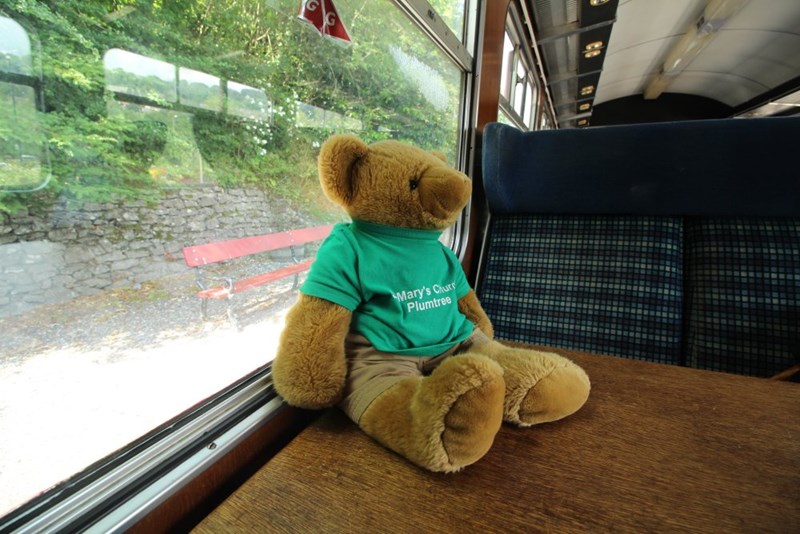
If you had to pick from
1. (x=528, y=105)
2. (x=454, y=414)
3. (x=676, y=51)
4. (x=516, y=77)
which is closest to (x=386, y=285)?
(x=454, y=414)

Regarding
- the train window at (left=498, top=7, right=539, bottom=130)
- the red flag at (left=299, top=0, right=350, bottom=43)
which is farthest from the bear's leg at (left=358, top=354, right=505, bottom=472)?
the train window at (left=498, top=7, right=539, bottom=130)

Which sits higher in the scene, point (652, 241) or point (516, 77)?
point (516, 77)

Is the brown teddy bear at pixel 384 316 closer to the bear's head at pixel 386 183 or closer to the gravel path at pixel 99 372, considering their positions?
the bear's head at pixel 386 183

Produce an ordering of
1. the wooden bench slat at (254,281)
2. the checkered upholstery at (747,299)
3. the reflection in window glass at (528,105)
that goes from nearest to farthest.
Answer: the wooden bench slat at (254,281), the checkered upholstery at (747,299), the reflection in window glass at (528,105)

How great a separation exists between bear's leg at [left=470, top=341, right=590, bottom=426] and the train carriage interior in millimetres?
45

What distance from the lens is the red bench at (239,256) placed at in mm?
746

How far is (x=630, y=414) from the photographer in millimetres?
755

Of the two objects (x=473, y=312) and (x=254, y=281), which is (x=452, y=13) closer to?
(x=473, y=312)

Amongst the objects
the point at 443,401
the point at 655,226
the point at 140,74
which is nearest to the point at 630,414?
the point at 443,401

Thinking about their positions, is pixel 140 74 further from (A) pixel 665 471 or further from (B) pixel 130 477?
(A) pixel 665 471

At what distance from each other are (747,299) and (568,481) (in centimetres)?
106

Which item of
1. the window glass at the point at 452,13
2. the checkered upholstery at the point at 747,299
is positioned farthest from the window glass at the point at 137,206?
the checkered upholstery at the point at 747,299

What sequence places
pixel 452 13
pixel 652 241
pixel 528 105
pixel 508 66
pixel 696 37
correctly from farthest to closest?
pixel 696 37 < pixel 528 105 < pixel 508 66 < pixel 452 13 < pixel 652 241

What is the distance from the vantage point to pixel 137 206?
2.01 ft
